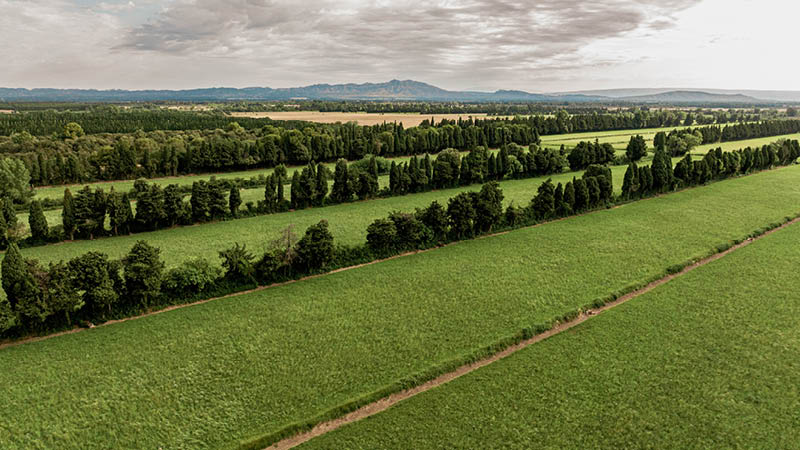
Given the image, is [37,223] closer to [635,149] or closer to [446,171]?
[446,171]

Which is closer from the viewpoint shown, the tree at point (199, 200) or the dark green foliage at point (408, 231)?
the dark green foliage at point (408, 231)

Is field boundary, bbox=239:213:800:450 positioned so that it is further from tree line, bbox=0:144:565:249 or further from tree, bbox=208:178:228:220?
tree, bbox=208:178:228:220

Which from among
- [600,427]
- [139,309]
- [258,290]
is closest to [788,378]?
[600,427]

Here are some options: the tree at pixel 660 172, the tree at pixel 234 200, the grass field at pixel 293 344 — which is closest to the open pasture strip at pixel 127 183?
the tree at pixel 234 200

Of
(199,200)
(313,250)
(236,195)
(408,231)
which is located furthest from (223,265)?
(236,195)

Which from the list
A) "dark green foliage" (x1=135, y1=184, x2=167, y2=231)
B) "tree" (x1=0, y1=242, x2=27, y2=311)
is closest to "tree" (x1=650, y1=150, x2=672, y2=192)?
"dark green foliage" (x1=135, y1=184, x2=167, y2=231)

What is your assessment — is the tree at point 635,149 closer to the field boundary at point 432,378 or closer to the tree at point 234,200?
the field boundary at point 432,378
